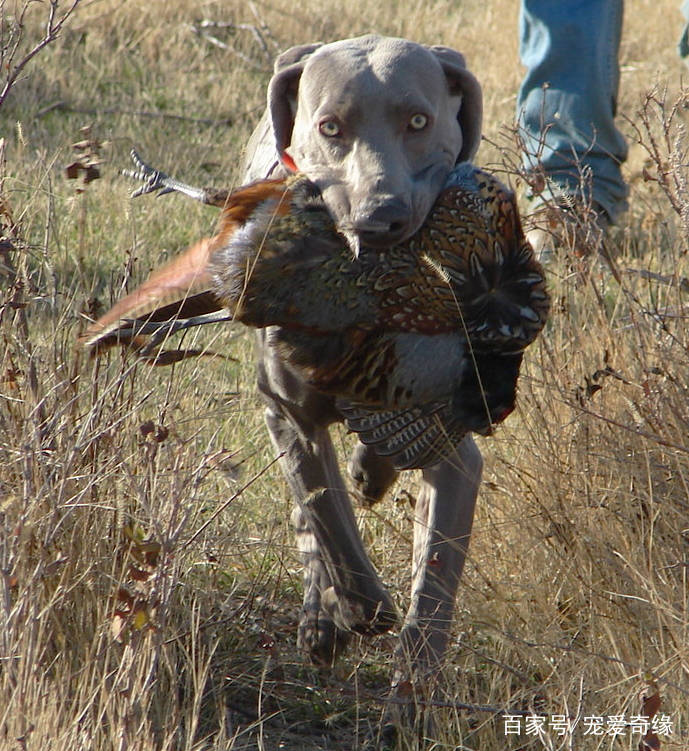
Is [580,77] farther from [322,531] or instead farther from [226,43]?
[226,43]

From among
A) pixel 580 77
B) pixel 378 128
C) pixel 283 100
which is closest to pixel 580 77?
pixel 580 77

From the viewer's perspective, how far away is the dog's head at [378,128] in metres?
2.46

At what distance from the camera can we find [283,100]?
9.91 feet

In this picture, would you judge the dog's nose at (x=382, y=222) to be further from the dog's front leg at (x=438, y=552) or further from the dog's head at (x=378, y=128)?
the dog's front leg at (x=438, y=552)

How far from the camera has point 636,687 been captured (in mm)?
2670

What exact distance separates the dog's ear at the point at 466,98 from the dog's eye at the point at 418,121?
280mm

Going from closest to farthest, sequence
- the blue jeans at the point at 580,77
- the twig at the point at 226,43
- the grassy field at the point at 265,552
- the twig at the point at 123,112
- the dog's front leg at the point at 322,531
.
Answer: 1. the grassy field at the point at 265,552
2. the dog's front leg at the point at 322,531
3. the blue jeans at the point at 580,77
4. the twig at the point at 123,112
5. the twig at the point at 226,43

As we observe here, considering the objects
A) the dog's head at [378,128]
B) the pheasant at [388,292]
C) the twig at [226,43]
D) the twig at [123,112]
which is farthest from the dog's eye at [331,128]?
the twig at [226,43]

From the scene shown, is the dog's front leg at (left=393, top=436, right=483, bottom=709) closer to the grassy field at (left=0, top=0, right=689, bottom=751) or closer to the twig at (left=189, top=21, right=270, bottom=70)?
the grassy field at (left=0, top=0, right=689, bottom=751)

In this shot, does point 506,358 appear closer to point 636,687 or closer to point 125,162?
point 636,687

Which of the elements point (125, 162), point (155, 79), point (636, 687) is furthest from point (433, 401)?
point (155, 79)

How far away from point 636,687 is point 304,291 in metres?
1.12

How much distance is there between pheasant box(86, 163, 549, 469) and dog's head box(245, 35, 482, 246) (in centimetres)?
6

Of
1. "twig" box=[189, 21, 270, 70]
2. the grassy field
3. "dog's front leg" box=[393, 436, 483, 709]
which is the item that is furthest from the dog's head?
"twig" box=[189, 21, 270, 70]
